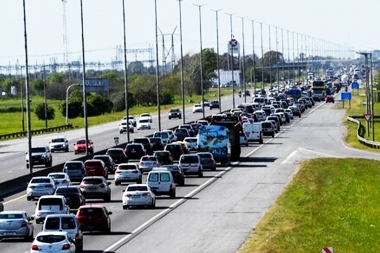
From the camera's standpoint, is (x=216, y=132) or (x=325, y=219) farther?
(x=216, y=132)

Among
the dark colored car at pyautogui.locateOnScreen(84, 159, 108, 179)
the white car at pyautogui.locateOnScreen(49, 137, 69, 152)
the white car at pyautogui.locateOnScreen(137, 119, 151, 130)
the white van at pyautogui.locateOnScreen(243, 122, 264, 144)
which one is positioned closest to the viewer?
the dark colored car at pyautogui.locateOnScreen(84, 159, 108, 179)

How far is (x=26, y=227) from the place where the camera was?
43.4 m

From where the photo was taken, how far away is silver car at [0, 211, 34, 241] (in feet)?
142

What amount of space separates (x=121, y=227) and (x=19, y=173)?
32.2m

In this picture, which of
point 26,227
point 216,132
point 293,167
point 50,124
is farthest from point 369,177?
point 50,124

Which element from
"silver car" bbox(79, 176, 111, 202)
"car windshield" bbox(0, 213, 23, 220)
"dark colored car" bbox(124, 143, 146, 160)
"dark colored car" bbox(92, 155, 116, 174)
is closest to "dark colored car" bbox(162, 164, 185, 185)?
"silver car" bbox(79, 176, 111, 202)

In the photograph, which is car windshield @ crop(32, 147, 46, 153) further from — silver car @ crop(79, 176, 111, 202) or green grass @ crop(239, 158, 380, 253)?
silver car @ crop(79, 176, 111, 202)

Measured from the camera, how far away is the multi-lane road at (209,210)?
42531 mm

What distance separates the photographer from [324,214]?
5256 cm

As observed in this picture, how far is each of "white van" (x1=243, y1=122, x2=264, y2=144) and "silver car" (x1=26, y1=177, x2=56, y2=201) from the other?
162ft

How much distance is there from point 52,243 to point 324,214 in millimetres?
18994

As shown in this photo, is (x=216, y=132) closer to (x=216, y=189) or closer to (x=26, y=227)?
(x=216, y=189)

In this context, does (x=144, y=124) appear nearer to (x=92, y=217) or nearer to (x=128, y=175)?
(x=128, y=175)

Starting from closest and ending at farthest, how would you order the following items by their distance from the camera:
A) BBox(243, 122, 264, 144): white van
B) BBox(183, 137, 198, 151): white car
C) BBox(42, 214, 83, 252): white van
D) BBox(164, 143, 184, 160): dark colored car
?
BBox(42, 214, 83, 252): white van → BBox(164, 143, 184, 160): dark colored car → BBox(183, 137, 198, 151): white car → BBox(243, 122, 264, 144): white van
